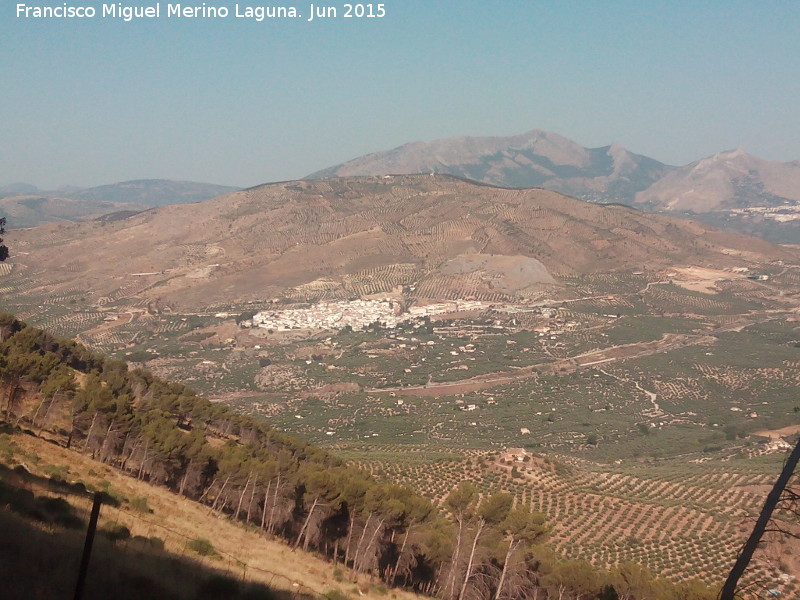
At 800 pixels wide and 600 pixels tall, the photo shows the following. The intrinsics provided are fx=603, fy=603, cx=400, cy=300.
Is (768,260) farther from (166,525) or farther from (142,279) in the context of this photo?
(166,525)

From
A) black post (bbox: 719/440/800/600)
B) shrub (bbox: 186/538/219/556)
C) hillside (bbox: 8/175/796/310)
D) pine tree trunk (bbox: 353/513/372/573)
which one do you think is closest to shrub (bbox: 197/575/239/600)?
shrub (bbox: 186/538/219/556)

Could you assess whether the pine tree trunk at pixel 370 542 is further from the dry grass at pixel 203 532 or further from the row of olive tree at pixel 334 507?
the dry grass at pixel 203 532

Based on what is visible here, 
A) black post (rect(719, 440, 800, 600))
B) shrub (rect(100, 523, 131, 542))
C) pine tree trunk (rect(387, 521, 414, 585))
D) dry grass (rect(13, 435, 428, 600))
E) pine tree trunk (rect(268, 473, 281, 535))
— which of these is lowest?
pine tree trunk (rect(387, 521, 414, 585))

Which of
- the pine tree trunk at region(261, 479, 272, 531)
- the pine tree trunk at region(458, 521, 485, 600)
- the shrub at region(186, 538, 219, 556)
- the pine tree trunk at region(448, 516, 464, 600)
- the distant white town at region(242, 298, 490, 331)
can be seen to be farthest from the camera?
the distant white town at region(242, 298, 490, 331)

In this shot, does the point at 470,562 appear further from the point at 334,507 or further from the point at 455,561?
the point at 334,507

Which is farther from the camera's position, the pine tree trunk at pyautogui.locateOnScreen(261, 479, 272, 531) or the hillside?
the hillside

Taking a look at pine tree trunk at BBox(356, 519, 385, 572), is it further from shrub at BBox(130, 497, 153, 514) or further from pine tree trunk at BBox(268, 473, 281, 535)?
shrub at BBox(130, 497, 153, 514)

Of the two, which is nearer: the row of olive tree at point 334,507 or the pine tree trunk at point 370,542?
the row of olive tree at point 334,507

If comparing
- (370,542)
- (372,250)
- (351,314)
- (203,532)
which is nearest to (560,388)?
(351,314)

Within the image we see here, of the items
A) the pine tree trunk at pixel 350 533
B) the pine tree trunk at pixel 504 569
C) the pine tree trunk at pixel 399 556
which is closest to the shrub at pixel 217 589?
the pine tree trunk at pixel 504 569
